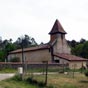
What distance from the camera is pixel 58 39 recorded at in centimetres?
6675

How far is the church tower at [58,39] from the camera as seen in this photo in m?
66.0

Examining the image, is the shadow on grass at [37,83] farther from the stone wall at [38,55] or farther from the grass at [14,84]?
the stone wall at [38,55]

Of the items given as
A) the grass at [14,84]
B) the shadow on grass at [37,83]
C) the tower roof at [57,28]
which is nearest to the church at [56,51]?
the tower roof at [57,28]

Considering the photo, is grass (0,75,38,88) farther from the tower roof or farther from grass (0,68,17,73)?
the tower roof

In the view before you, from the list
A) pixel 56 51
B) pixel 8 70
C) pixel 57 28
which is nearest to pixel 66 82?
pixel 8 70

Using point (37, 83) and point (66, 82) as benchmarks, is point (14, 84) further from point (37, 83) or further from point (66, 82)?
point (66, 82)

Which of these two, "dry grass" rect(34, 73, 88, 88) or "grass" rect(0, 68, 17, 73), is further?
"grass" rect(0, 68, 17, 73)

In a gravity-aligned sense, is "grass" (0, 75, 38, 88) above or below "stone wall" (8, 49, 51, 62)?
below

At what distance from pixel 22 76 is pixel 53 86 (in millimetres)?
5669

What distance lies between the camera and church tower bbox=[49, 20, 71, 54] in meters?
66.0

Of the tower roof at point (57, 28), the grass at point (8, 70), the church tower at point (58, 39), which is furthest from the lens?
the tower roof at point (57, 28)

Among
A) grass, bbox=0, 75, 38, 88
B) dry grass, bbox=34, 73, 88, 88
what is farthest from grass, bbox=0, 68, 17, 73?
grass, bbox=0, 75, 38, 88

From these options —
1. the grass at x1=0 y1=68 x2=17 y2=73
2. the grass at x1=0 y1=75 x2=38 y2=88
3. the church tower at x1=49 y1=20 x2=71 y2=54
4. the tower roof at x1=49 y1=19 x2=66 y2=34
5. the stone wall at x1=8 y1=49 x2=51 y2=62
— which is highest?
the tower roof at x1=49 y1=19 x2=66 y2=34

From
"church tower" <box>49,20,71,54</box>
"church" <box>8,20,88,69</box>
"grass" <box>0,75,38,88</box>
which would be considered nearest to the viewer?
"grass" <box>0,75,38,88</box>
